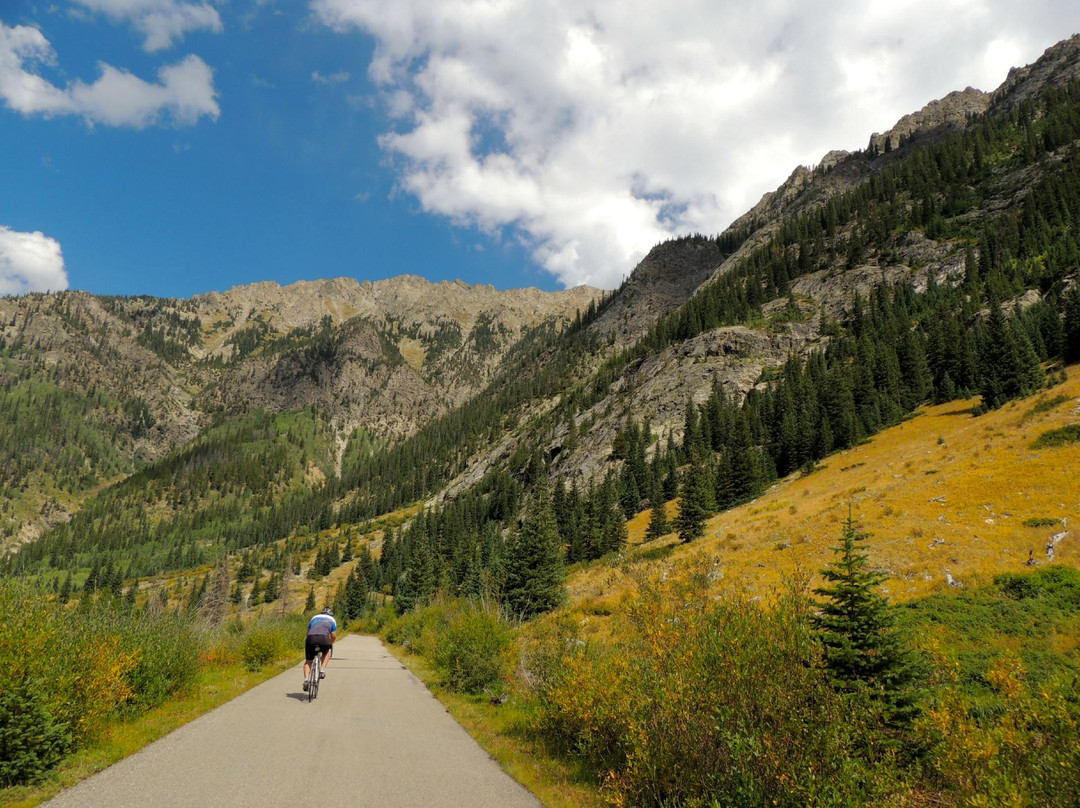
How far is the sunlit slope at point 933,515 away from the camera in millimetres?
20250

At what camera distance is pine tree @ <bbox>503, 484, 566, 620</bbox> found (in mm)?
39094

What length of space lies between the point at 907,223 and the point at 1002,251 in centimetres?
3578

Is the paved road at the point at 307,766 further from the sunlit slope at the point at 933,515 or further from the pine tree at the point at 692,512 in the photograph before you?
the pine tree at the point at 692,512

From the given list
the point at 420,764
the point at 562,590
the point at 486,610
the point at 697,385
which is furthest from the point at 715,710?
the point at 697,385

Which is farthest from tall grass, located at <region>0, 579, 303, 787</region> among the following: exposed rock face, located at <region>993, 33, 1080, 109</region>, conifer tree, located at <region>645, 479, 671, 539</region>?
exposed rock face, located at <region>993, 33, 1080, 109</region>

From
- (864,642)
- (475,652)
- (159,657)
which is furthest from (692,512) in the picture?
(159,657)

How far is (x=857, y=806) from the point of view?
445 centimetres

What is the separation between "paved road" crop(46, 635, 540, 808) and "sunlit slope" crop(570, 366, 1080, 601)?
6711 mm

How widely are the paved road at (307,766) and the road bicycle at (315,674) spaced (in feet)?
3.25

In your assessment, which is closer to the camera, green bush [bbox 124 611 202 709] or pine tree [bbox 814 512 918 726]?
pine tree [bbox 814 512 918 726]

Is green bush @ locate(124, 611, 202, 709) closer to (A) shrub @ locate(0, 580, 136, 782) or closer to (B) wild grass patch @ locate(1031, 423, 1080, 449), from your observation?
(A) shrub @ locate(0, 580, 136, 782)

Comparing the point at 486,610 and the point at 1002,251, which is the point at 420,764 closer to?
the point at 486,610

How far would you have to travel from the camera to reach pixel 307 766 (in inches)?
326

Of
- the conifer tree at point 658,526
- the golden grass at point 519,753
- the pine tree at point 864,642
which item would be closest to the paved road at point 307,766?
the golden grass at point 519,753
